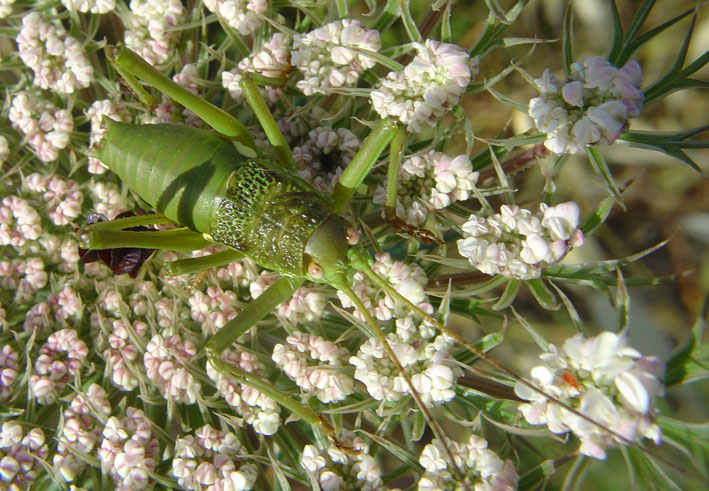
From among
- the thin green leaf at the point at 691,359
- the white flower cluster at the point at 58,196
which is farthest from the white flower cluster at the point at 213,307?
the thin green leaf at the point at 691,359

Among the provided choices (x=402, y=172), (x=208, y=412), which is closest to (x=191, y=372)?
(x=208, y=412)

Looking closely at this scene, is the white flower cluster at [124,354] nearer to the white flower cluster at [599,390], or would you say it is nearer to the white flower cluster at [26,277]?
the white flower cluster at [26,277]

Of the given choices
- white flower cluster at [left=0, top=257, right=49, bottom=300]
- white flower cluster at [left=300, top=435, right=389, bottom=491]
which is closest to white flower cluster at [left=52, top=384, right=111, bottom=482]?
white flower cluster at [left=0, top=257, right=49, bottom=300]

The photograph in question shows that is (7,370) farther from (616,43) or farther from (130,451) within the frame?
(616,43)

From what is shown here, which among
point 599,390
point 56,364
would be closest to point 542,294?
point 599,390

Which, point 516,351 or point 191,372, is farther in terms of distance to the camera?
point 516,351

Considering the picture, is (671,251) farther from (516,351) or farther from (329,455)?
(329,455)
